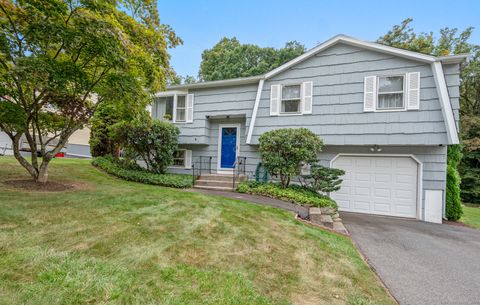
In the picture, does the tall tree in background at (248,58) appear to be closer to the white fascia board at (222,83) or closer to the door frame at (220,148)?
the white fascia board at (222,83)

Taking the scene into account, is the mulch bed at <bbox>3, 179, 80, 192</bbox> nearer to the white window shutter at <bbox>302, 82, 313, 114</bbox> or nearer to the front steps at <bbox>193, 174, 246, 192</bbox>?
the front steps at <bbox>193, 174, 246, 192</bbox>

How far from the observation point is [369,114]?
25.8ft

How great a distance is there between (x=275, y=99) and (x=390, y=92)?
155 inches

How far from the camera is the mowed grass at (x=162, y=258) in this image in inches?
84.9

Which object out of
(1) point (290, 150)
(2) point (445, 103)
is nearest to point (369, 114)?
(2) point (445, 103)

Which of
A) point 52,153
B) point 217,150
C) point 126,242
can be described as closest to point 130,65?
point 52,153

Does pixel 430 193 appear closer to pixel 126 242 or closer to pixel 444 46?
pixel 126 242

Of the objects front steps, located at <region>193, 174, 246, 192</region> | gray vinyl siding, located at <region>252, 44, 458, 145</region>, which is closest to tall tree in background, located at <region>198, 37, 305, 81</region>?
gray vinyl siding, located at <region>252, 44, 458, 145</region>

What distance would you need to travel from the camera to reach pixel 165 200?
215 inches

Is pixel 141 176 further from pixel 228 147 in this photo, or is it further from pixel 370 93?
pixel 370 93

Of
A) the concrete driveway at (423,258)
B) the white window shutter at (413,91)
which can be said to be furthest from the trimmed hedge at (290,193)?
the white window shutter at (413,91)

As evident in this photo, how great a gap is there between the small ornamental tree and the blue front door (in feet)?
9.86

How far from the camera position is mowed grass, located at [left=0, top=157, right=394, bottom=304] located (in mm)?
2156

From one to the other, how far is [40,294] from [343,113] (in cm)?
867
